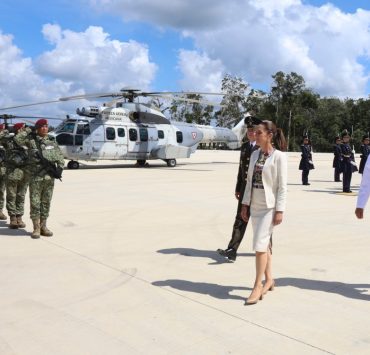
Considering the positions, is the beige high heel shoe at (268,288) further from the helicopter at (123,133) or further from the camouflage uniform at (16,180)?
the helicopter at (123,133)

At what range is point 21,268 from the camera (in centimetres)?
537

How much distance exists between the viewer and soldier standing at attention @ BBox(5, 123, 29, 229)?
7.53 metres

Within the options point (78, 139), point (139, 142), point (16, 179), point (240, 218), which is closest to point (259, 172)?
point (240, 218)

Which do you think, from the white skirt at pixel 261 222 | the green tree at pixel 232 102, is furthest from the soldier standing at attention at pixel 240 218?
the green tree at pixel 232 102

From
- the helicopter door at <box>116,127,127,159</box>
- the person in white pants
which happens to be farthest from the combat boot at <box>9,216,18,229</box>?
the helicopter door at <box>116,127,127,159</box>

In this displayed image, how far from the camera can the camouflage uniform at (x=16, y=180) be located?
24.7ft

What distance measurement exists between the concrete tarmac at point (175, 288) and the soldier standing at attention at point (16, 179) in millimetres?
Answer: 297

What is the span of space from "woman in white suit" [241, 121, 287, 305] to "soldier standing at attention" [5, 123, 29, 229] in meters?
4.49

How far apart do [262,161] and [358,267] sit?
215 centimetres

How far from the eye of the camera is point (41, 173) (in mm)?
6898

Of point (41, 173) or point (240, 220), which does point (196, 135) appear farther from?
point (240, 220)

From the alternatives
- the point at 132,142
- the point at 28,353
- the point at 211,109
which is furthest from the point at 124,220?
the point at 211,109

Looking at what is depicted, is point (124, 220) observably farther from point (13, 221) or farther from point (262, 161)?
point (262, 161)

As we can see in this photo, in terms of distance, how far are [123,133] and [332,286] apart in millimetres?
17241
